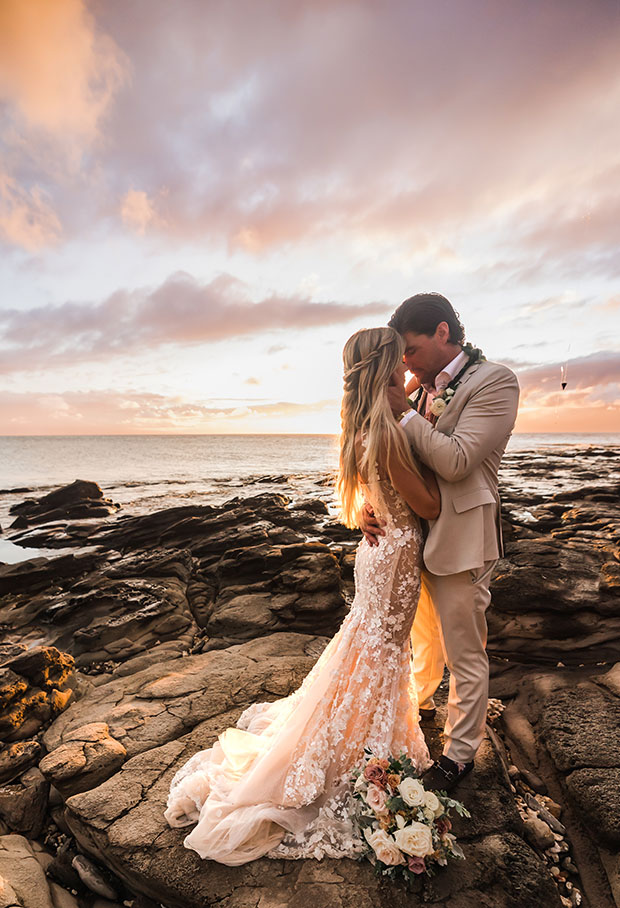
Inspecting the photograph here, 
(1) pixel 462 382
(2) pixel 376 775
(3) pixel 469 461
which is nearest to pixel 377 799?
(2) pixel 376 775

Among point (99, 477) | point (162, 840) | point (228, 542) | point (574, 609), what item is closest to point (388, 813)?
point (162, 840)

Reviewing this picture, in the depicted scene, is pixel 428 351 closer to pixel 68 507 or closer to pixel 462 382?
pixel 462 382

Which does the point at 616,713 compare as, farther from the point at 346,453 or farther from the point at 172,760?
the point at 172,760

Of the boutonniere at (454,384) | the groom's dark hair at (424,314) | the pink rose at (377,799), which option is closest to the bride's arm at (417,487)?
the boutonniere at (454,384)

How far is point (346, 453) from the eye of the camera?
11.1ft

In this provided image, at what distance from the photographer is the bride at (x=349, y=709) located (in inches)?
115

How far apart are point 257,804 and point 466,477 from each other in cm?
269

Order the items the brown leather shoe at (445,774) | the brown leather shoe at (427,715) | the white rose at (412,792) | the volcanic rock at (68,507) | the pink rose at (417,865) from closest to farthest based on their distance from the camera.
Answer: the pink rose at (417,865) → the white rose at (412,792) → the brown leather shoe at (445,774) → the brown leather shoe at (427,715) → the volcanic rock at (68,507)

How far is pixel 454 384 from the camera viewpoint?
134 inches

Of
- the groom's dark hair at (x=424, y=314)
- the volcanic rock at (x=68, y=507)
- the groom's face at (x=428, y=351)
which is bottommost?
the volcanic rock at (x=68, y=507)

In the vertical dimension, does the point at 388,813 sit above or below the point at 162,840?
above

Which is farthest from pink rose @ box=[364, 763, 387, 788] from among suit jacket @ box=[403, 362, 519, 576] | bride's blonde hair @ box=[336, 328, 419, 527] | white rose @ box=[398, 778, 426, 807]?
bride's blonde hair @ box=[336, 328, 419, 527]

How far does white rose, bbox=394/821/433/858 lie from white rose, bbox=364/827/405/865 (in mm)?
58

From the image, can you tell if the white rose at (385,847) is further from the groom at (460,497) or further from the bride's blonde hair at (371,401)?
the bride's blonde hair at (371,401)
